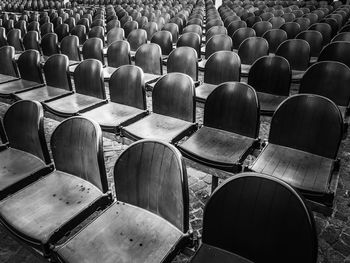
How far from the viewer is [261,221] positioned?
4.56 ft

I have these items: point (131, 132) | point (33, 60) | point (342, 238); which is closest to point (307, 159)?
point (342, 238)


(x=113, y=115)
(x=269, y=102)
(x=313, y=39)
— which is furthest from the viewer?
(x=313, y=39)

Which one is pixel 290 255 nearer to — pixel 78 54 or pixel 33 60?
pixel 33 60

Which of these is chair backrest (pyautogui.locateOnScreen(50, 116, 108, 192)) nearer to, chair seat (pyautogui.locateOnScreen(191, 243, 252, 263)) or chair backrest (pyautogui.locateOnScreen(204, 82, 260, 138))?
chair seat (pyautogui.locateOnScreen(191, 243, 252, 263))

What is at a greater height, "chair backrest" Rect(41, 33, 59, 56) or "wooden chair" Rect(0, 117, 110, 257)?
"chair backrest" Rect(41, 33, 59, 56)

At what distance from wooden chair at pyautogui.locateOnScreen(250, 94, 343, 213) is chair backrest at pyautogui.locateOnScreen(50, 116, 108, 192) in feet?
3.74

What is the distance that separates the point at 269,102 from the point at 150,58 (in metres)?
1.99

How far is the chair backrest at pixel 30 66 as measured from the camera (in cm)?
429

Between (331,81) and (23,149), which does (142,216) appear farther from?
(331,81)

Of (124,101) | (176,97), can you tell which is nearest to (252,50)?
(176,97)

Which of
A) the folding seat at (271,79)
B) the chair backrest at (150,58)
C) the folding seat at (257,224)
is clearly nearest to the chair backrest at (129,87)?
the chair backrest at (150,58)

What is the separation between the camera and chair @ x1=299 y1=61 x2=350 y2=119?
2.97 m

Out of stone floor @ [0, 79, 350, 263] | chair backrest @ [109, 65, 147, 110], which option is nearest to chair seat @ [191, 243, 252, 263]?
stone floor @ [0, 79, 350, 263]

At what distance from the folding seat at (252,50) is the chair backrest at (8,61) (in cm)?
359
